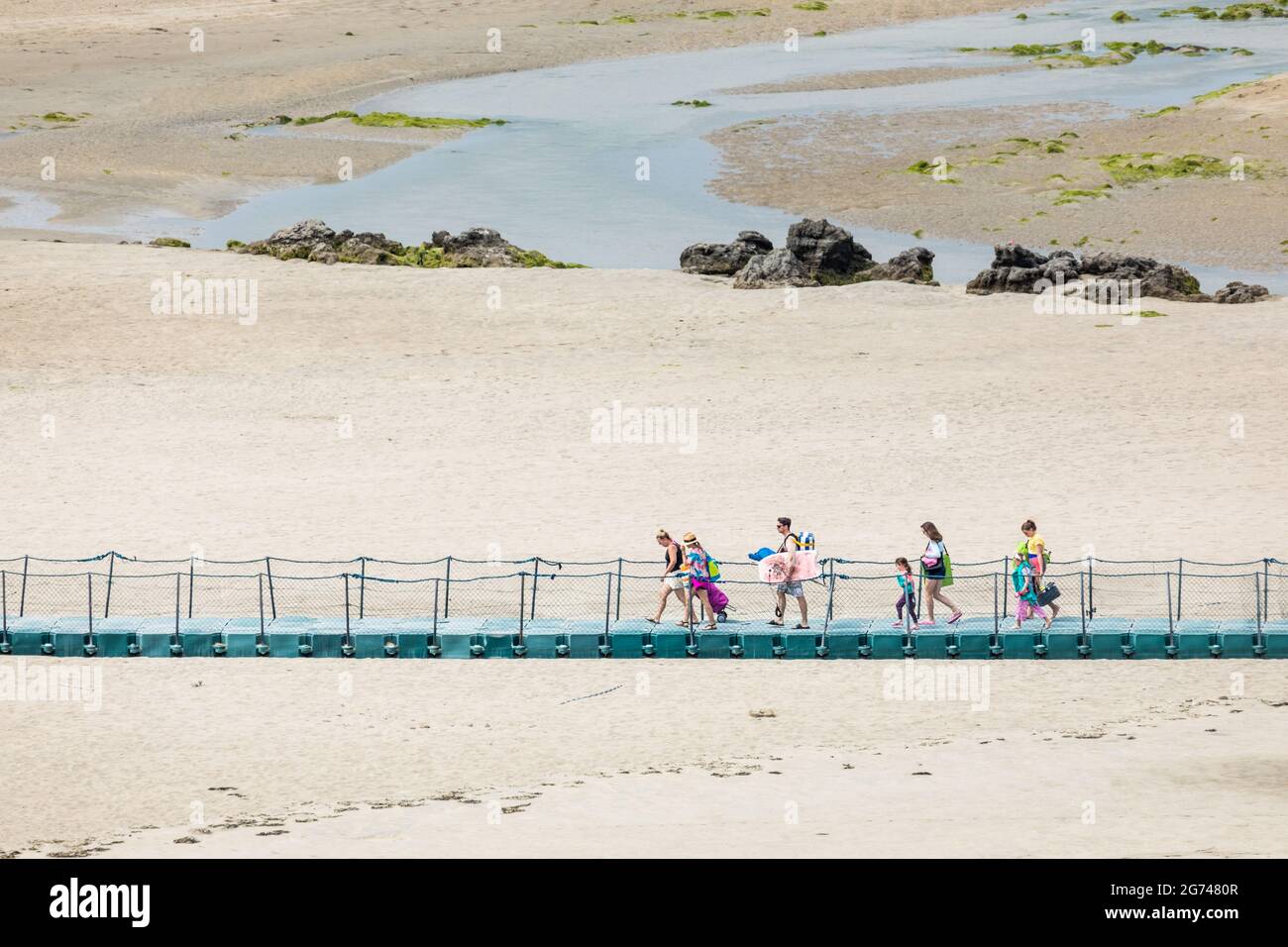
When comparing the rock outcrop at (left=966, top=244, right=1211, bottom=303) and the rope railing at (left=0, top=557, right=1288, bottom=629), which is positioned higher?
the rock outcrop at (left=966, top=244, right=1211, bottom=303)

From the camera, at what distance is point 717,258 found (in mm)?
46938

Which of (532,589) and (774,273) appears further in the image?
(774,273)

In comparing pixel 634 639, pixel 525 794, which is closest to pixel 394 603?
pixel 634 639

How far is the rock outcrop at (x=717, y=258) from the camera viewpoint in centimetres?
4681

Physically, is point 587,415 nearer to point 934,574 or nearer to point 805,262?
point 934,574

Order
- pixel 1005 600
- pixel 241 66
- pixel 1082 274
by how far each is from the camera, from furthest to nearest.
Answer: pixel 241 66
pixel 1082 274
pixel 1005 600

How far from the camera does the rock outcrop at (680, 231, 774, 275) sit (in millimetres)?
46812

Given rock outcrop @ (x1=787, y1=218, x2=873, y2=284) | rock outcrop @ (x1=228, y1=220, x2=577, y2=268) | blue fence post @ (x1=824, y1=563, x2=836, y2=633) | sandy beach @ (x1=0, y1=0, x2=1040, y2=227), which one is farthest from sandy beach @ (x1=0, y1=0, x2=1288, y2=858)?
rock outcrop @ (x1=787, y1=218, x2=873, y2=284)

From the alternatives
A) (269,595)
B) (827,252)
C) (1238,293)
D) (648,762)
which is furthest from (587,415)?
(1238,293)

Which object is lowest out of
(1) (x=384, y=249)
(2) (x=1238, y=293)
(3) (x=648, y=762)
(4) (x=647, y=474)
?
(3) (x=648, y=762)

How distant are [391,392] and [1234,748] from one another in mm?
20512

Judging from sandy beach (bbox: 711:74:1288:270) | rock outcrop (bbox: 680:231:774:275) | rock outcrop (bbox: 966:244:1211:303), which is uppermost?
sandy beach (bbox: 711:74:1288:270)

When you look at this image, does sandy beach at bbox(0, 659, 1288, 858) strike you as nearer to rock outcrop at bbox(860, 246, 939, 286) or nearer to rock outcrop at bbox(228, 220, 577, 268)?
rock outcrop at bbox(860, 246, 939, 286)

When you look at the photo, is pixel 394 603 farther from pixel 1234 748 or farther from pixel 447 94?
pixel 447 94
